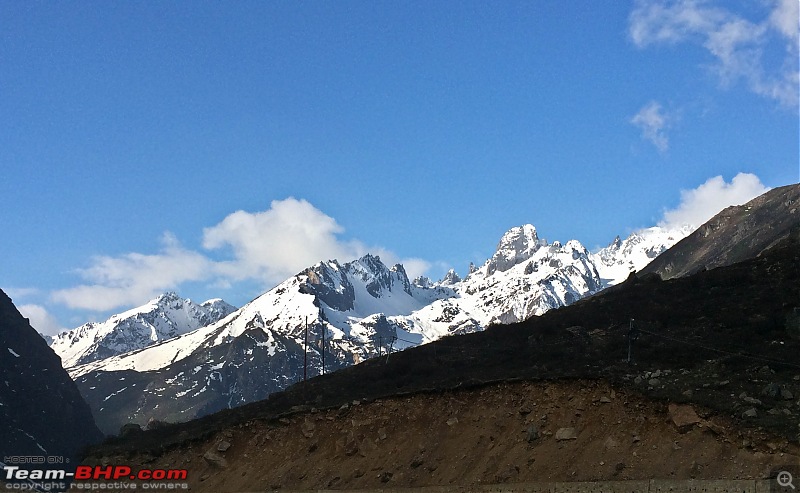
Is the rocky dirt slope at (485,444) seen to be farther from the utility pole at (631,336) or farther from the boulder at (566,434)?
the utility pole at (631,336)

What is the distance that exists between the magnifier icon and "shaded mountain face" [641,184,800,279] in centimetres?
10226

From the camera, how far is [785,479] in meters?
26.8

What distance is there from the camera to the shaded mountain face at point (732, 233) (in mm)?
138250

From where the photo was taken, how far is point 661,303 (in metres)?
58.4

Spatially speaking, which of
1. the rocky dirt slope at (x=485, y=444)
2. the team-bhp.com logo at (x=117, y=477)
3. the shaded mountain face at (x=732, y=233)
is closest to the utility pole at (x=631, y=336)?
the rocky dirt slope at (x=485, y=444)

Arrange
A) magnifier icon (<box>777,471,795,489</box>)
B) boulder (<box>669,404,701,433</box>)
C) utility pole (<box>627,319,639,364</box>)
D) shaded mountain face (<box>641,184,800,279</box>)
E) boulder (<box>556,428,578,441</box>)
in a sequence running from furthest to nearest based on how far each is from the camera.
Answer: shaded mountain face (<box>641,184,800,279</box>) < utility pole (<box>627,319,639,364</box>) < boulder (<box>556,428,578,441</box>) < boulder (<box>669,404,701,433</box>) < magnifier icon (<box>777,471,795,489</box>)

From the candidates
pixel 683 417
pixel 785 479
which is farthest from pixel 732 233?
pixel 785 479

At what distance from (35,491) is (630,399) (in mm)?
40821

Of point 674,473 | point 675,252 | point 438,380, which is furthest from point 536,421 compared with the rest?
point 675,252

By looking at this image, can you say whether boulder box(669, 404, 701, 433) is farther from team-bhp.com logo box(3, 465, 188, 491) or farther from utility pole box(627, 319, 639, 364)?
team-bhp.com logo box(3, 465, 188, 491)

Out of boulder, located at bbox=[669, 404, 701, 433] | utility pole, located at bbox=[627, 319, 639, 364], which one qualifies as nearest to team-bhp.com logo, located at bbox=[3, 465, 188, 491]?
utility pole, located at bbox=[627, 319, 639, 364]

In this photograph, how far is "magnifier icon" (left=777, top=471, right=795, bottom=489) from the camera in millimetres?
26594

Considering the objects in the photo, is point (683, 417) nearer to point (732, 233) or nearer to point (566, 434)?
point (566, 434)

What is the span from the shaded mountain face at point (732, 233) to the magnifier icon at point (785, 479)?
10226 centimetres
